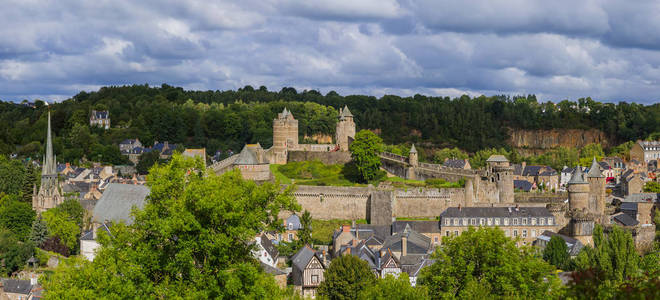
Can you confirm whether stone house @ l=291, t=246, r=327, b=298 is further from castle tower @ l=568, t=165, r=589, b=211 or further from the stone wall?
the stone wall

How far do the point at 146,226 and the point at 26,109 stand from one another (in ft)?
357

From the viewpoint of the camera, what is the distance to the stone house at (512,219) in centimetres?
5147

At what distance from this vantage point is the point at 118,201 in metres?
52.1

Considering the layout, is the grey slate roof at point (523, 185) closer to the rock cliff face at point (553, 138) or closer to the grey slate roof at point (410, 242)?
the grey slate roof at point (410, 242)

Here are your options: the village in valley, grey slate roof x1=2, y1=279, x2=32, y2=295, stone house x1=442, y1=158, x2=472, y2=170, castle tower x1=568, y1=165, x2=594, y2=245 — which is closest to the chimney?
the village in valley

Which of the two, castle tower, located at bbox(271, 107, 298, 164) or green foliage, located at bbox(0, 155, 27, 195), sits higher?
castle tower, located at bbox(271, 107, 298, 164)

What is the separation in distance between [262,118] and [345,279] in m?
56.1

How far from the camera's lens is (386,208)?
172 feet

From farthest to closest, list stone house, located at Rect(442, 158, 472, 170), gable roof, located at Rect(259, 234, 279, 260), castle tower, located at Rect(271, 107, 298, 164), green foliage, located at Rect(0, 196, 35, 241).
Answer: stone house, located at Rect(442, 158, 472, 170), castle tower, located at Rect(271, 107, 298, 164), green foliage, located at Rect(0, 196, 35, 241), gable roof, located at Rect(259, 234, 279, 260)

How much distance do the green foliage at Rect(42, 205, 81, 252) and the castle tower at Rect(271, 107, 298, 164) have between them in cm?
1970

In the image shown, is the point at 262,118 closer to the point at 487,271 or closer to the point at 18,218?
the point at 18,218

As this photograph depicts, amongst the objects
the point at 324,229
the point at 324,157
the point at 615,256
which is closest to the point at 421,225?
the point at 324,229

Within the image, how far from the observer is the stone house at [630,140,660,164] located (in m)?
91.4

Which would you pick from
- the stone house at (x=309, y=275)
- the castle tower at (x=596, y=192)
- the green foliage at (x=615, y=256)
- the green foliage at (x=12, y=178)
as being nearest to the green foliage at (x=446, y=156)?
the castle tower at (x=596, y=192)
